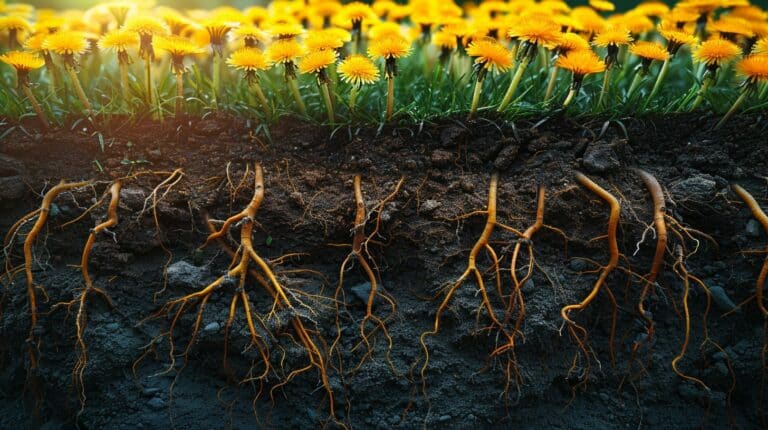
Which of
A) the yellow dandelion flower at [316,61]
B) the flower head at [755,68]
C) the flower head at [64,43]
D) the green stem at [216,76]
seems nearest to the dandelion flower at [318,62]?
the yellow dandelion flower at [316,61]

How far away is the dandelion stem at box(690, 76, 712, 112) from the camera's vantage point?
1.77 metres

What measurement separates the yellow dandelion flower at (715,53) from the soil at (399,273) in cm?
24

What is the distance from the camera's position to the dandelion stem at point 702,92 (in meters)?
1.77

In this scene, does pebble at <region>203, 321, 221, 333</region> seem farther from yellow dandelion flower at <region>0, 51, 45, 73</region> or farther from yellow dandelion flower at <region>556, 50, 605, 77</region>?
yellow dandelion flower at <region>556, 50, 605, 77</region>

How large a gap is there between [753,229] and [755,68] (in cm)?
45

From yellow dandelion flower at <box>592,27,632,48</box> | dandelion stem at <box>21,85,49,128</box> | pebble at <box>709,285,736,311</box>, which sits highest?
yellow dandelion flower at <box>592,27,632,48</box>

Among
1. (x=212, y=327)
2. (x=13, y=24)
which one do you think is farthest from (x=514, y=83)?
(x=13, y=24)

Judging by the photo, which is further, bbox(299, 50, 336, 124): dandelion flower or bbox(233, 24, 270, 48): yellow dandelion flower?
bbox(233, 24, 270, 48): yellow dandelion flower

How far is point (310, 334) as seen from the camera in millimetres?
1592

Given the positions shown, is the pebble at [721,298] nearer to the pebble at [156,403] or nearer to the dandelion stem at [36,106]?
the pebble at [156,403]

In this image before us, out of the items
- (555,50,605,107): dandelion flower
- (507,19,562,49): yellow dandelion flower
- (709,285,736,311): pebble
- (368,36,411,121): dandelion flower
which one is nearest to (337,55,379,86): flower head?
(368,36,411,121): dandelion flower

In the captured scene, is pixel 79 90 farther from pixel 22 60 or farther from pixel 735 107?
pixel 735 107

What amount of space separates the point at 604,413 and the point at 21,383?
64.1 inches

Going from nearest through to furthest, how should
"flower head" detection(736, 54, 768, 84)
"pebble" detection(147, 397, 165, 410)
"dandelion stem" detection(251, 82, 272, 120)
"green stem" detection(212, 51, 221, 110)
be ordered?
1. "pebble" detection(147, 397, 165, 410)
2. "flower head" detection(736, 54, 768, 84)
3. "dandelion stem" detection(251, 82, 272, 120)
4. "green stem" detection(212, 51, 221, 110)
